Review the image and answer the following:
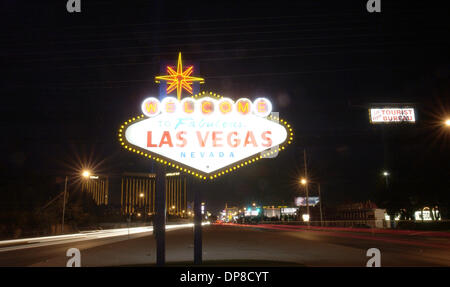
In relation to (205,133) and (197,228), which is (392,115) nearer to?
(205,133)

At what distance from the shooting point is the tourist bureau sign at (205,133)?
27.5 ft

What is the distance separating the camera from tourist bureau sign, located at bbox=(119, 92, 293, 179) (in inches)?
330

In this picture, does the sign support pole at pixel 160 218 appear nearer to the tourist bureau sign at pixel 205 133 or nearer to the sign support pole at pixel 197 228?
the tourist bureau sign at pixel 205 133

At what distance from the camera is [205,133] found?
8.60 meters

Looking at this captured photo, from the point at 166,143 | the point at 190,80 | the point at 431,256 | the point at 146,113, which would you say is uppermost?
the point at 190,80

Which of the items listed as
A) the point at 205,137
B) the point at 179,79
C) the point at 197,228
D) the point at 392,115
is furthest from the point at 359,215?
the point at 179,79

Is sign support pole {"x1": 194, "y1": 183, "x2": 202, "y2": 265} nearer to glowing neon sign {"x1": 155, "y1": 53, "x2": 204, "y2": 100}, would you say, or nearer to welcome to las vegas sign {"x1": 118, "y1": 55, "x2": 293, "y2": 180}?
welcome to las vegas sign {"x1": 118, "y1": 55, "x2": 293, "y2": 180}

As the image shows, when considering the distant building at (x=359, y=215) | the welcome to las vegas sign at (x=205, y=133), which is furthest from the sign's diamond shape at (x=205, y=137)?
the distant building at (x=359, y=215)

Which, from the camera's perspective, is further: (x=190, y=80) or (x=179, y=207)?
(x=179, y=207)

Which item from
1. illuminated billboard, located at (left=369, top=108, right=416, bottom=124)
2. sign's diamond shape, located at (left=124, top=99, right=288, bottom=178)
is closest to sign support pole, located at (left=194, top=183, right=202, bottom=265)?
sign's diamond shape, located at (left=124, top=99, right=288, bottom=178)

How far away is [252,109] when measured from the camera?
28.9ft
